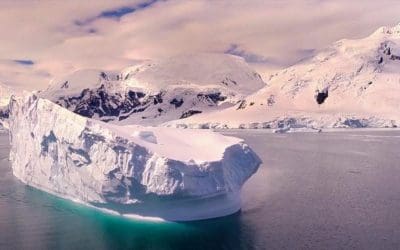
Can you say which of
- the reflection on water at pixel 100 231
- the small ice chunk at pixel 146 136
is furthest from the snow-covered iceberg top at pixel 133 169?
the reflection on water at pixel 100 231

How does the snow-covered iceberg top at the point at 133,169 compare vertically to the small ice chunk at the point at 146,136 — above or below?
below

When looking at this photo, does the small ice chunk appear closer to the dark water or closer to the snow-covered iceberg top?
the snow-covered iceberg top

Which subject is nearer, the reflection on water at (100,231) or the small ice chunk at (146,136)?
the reflection on water at (100,231)

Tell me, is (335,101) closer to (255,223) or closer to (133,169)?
(255,223)

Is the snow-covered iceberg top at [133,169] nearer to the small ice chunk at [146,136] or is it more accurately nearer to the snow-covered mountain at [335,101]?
the small ice chunk at [146,136]

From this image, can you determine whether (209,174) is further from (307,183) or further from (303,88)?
(303,88)

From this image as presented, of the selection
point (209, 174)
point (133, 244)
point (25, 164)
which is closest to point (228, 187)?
point (209, 174)
